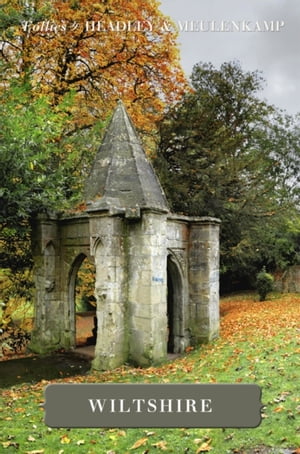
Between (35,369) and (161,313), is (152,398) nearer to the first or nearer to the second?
(161,313)

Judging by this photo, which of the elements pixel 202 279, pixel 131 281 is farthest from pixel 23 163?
pixel 202 279

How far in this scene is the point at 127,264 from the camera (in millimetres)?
8297

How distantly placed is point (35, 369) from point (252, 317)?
8.09 metres

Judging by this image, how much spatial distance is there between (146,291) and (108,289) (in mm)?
784

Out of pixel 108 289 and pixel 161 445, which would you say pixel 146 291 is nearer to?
pixel 108 289

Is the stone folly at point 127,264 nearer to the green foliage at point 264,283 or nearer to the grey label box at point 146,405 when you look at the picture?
the grey label box at point 146,405

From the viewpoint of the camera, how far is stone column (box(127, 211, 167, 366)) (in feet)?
26.5

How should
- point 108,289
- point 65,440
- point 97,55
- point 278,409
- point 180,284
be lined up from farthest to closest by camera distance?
point 97,55
point 180,284
point 108,289
point 278,409
point 65,440

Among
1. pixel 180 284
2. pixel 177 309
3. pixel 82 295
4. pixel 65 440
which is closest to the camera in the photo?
pixel 65 440

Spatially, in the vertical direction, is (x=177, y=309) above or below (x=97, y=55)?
below

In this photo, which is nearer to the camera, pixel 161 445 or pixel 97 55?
pixel 161 445

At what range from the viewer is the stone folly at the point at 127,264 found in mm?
8023

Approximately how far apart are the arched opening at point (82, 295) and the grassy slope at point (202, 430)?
9.27ft

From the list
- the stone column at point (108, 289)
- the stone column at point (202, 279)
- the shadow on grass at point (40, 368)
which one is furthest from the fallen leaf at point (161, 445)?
the stone column at point (202, 279)
